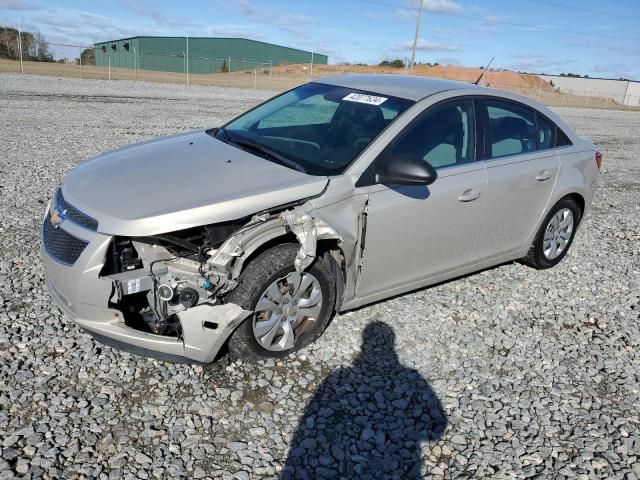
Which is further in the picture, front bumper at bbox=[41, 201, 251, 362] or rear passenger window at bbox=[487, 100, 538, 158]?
rear passenger window at bbox=[487, 100, 538, 158]

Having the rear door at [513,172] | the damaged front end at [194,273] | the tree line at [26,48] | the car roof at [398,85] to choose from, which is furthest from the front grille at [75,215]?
the tree line at [26,48]

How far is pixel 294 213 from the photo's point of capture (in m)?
3.27

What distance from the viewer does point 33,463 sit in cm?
259

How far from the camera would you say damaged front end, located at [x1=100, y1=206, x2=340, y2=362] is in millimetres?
3078

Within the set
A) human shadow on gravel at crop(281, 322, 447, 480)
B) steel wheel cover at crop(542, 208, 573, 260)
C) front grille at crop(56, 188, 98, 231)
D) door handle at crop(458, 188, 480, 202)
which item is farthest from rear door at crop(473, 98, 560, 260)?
front grille at crop(56, 188, 98, 231)

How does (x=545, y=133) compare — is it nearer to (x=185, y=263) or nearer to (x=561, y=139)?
(x=561, y=139)

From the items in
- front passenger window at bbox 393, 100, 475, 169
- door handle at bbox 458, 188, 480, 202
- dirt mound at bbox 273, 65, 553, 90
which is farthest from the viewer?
dirt mound at bbox 273, 65, 553, 90

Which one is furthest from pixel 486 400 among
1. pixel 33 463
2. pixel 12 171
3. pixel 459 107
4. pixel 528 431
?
pixel 12 171

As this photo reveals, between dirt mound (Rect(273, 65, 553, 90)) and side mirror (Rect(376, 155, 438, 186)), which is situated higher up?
side mirror (Rect(376, 155, 438, 186))

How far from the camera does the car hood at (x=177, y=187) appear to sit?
3.01 m

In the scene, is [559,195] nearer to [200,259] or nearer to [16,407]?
[200,259]

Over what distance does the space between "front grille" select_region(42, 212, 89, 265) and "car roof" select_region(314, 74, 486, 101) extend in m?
2.53

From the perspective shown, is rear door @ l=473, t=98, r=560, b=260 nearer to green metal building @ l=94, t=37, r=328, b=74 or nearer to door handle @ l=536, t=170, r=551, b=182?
door handle @ l=536, t=170, r=551, b=182

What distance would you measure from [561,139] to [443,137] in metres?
1.71
